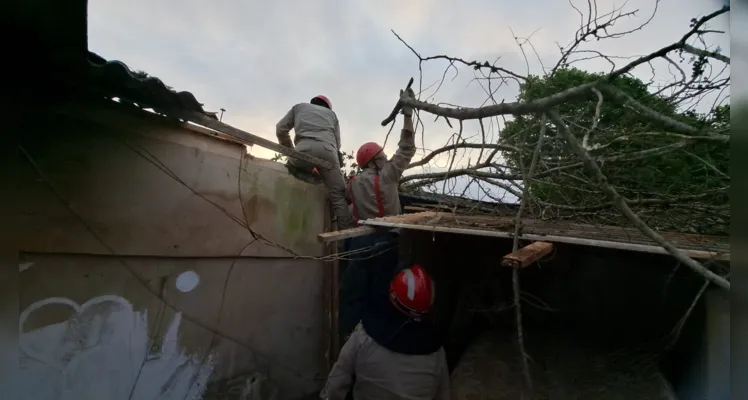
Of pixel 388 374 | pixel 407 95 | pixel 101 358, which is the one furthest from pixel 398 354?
pixel 101 358

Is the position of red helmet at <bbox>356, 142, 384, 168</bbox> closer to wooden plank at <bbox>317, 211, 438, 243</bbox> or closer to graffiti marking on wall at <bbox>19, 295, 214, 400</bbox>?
wooden plank at <bbox>317, 211, 438, 243</bbox>

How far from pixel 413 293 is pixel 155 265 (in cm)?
213

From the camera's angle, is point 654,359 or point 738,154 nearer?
point 738,154

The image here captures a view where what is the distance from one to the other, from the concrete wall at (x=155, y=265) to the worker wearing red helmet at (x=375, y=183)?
692 mm

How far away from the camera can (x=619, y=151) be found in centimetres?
370

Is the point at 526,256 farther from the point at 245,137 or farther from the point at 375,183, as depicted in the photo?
the point at 245,137

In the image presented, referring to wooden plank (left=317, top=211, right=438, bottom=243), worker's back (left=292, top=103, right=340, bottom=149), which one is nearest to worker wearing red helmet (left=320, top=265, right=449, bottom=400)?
wooden plank (left=317, top=211, right=438, bottom=243)

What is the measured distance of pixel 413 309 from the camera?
11.2ft

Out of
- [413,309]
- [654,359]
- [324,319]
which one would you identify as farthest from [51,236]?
[654,359]

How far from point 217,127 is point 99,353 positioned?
1.91m

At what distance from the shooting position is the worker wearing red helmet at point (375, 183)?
4448mm

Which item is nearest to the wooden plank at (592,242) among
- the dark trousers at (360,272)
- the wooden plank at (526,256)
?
the wooden plank at (526,256)

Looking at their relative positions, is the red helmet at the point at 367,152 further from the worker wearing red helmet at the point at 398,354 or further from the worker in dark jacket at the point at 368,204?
→ the worker wearing red helmet at the point at 398,354

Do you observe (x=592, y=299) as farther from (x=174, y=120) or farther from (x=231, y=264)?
(x=174, y=120)
